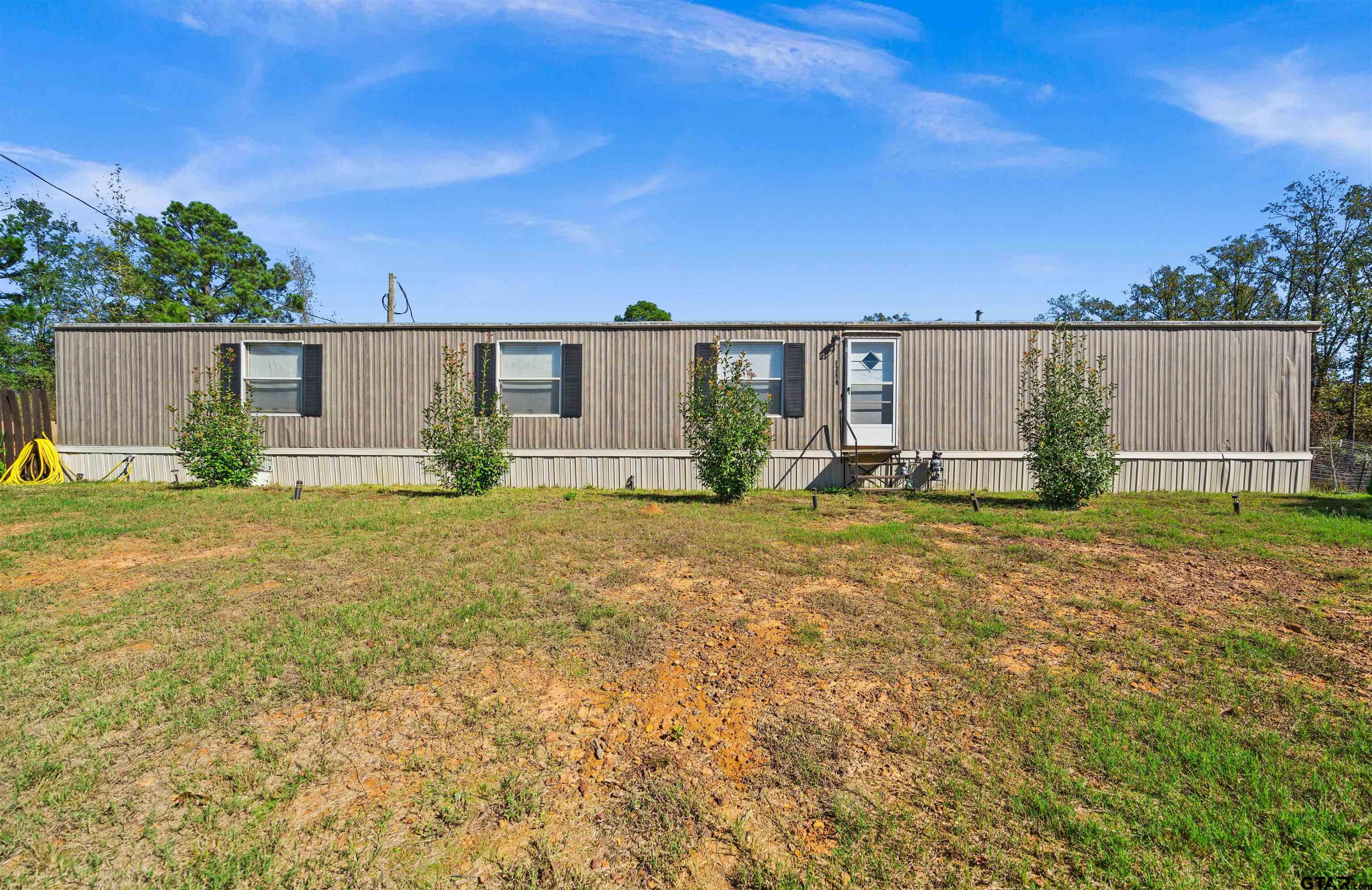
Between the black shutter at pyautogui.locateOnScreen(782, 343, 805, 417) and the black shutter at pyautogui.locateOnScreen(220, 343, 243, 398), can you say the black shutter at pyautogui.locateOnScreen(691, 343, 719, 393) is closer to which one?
the black shutter at pyautogui.locateOnScreen(782, 343, 805, 417)

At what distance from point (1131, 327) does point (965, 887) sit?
36.3 feet

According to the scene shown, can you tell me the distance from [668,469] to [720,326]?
2605 millimetres

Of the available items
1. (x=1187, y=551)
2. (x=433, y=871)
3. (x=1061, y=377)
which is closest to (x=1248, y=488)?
(x=1061, y=377)

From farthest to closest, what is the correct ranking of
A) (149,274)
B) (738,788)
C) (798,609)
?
(149,274)
(798,609)
(738,788)

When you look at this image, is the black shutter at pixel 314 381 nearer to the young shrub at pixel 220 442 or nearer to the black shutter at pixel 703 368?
the young shrub at pixel 220 442

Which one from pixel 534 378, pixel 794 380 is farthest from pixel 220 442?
pixel 794 380

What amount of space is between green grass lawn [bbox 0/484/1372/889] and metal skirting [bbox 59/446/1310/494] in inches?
190

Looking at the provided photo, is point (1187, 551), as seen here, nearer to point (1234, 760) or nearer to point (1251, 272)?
point (1234, 760)

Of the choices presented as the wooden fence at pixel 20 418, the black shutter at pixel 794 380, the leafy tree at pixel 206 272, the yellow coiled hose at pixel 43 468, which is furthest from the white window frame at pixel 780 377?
the leafy tree at pixel 206 272

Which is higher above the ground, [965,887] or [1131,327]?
[1131,327]

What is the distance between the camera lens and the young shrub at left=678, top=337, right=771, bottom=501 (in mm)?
8414

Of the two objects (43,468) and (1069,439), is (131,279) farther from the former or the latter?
(1069,439)

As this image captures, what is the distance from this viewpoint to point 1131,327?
9.97 m

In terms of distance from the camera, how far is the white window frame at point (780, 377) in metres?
10.2
